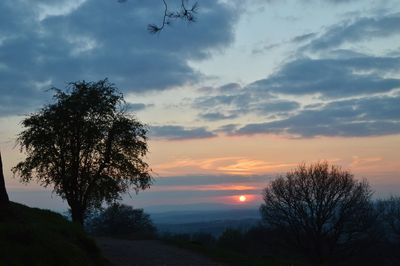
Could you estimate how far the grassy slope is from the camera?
31.7 ft

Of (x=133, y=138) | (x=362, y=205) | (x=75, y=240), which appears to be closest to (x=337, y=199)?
(x=362, y=205)

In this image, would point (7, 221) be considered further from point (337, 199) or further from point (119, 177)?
point (337, 199)

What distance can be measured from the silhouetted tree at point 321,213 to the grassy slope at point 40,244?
4205 centimetres

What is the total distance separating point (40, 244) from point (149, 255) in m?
8.59

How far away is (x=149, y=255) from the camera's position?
1866 cm

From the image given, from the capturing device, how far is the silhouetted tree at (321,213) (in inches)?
2080

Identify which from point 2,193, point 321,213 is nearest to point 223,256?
point 2,193

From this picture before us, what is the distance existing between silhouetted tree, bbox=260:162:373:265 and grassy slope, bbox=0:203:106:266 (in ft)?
138

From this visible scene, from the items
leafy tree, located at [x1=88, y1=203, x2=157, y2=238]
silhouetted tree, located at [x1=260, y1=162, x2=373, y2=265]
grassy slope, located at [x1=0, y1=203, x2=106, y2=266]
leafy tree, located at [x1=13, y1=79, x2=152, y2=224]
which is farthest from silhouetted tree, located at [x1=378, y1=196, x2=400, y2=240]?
grassy slope, located at [x1=0, y1=203, x2=106, y2=266]

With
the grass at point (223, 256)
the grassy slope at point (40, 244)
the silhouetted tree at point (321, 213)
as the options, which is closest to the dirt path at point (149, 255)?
the grass at point (223, 256)

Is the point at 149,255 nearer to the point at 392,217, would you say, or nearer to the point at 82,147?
the point at 82,147

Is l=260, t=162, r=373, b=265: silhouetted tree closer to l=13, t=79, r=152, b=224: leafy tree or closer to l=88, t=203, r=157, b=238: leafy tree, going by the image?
l=88, t=203, r=157, b=238: leafy tree

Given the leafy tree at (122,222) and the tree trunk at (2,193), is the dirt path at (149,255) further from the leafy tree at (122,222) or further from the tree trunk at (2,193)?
the leafy tree at (122,222)

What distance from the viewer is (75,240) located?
13.0 metres
